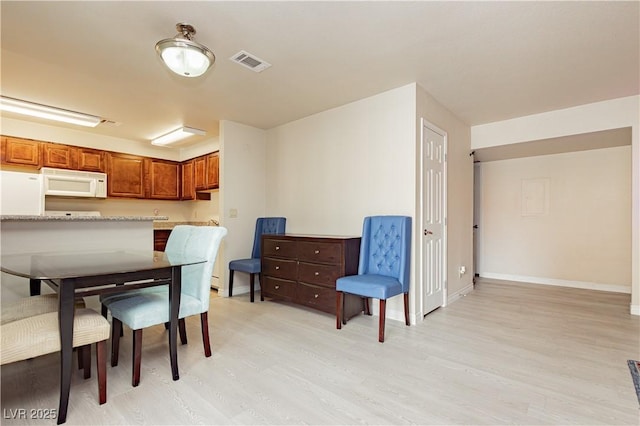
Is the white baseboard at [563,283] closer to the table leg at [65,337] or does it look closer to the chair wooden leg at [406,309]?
the chair wooden leg at [406,309]

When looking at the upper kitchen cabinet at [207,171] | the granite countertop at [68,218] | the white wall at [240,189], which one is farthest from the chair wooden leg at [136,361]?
the upper kitchen cabinet at [207,171]

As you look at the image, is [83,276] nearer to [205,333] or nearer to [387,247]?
[205,333]

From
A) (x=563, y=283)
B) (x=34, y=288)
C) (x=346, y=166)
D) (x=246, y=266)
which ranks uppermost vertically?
(x=346, y=166)

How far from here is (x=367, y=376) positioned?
6.85 feet

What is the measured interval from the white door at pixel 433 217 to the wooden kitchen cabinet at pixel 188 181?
4186 mm

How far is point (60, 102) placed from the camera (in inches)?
146

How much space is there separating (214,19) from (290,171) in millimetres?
2466

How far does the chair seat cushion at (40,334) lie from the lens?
149 centimetres

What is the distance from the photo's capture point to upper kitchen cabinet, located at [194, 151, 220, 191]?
510 cm

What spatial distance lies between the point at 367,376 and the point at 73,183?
5.03 m

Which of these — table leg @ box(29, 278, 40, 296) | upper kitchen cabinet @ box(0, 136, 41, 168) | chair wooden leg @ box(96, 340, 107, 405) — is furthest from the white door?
upper kitchen cabinet @ box(0, 136, 41, 168)

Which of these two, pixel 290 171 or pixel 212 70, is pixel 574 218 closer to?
pixel 290 171

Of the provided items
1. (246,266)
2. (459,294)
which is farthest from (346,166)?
(459,294)

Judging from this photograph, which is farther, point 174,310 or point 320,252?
point 320,252
